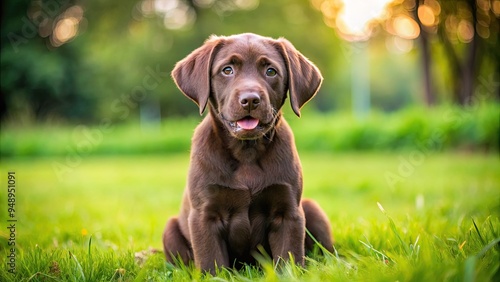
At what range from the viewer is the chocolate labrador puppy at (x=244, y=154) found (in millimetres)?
2961

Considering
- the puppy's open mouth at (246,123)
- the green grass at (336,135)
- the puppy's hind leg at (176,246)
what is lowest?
the green grass at (336,135)

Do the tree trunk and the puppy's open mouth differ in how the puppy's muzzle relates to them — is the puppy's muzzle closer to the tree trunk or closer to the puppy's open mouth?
the puppy's open mouth

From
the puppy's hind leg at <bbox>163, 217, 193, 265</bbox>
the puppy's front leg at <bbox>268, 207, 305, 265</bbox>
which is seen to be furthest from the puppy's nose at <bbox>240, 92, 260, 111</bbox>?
the puppy's hind leg at <bbox>163, 217, 193, 265</bbox>

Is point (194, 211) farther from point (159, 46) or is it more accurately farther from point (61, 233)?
point (159, 46)

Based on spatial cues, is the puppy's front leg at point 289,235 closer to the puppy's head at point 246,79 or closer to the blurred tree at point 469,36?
the puppy's head at point 246,79

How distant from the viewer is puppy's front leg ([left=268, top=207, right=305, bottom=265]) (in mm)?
2971

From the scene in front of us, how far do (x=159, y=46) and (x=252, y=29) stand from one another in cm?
616

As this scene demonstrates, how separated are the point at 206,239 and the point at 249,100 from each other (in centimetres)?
83

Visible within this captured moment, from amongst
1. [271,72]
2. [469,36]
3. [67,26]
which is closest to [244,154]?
[271,72]

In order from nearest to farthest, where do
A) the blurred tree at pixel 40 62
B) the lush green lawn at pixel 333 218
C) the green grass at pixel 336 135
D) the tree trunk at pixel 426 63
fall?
the lush green lawn at pixel 333 218, the green grass at pixel 336 135, the tree trunk at pixel 426 63, the blurred tree at pixel 40 62

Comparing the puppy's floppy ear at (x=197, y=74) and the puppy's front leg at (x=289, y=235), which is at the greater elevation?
the puppy's floppy ear at (x=197, y=74)

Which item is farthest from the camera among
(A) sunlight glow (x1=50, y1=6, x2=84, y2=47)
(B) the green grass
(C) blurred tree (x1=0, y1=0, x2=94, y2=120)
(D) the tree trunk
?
(A) sunlight glow (x1=50, y1=6, x2=84, y2=47)

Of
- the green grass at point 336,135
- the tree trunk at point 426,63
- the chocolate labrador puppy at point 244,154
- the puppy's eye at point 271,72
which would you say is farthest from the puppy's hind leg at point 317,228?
the tree trunk at point 426,63

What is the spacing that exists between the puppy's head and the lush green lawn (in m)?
0.86
